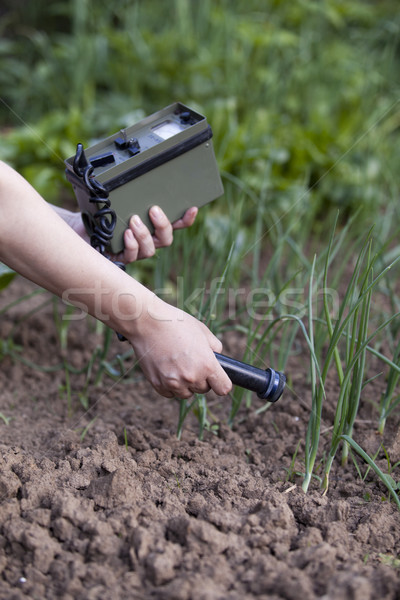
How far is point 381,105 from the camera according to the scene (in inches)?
124

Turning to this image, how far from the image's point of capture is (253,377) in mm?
1218

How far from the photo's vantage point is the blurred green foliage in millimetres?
2537

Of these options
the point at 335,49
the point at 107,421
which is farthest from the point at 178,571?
the point at 335,49

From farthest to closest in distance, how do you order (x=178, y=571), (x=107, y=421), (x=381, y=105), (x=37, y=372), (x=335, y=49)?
(x=335, y=49)
(x=381, y=105)
(x=37, y=372)
(x=107, y=421)
(x=178, y=571)

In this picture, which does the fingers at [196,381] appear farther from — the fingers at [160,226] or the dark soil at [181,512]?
the fingers at [160,226]

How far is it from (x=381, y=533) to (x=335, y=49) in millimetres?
2981

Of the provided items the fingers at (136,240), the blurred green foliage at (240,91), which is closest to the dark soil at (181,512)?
the fingers at (136,240)

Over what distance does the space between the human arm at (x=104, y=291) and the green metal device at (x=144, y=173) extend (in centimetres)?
20

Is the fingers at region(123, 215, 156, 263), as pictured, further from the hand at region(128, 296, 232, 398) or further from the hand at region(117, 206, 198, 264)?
the hand at region(128, 296, 232, 398)

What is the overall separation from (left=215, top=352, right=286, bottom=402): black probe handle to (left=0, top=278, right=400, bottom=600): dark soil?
196 mm

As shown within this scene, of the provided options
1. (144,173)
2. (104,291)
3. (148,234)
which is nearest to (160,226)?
(148,234)

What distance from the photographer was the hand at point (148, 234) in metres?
1.35

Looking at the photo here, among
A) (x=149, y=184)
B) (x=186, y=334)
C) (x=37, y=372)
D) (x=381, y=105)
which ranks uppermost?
(x=149, y=184)

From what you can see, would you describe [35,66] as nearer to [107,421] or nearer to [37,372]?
[37,372]
